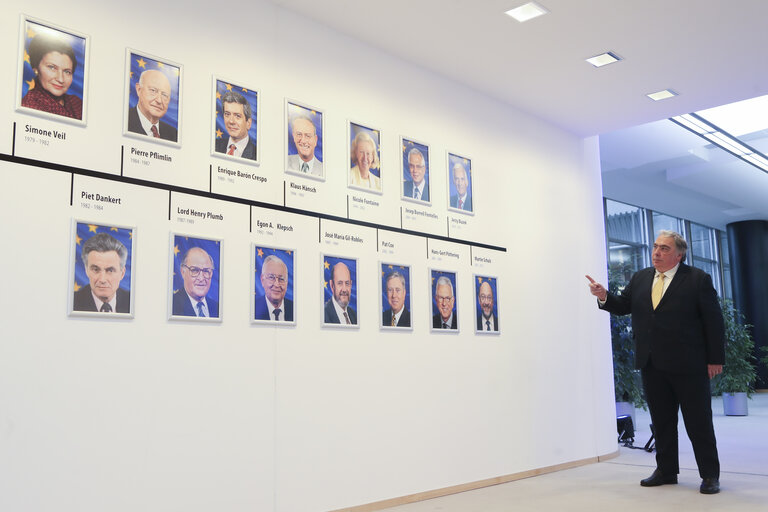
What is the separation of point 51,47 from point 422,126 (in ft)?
8.96

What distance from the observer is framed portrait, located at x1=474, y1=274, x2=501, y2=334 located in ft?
18.4

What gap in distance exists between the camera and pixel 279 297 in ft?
13.9

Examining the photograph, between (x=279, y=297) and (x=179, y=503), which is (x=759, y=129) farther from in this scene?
(x=179, y=503)

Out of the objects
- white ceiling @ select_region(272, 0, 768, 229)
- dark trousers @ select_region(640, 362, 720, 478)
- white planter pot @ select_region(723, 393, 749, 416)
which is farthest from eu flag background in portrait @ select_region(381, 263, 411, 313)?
white planter pot @ select_region(723, 393, 749, 416)

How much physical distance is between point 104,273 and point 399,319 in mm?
2109

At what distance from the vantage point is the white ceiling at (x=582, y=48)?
15.2ft

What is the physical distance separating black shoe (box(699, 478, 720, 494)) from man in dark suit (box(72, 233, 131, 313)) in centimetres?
389

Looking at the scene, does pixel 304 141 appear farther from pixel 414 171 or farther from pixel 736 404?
pixel 736 404

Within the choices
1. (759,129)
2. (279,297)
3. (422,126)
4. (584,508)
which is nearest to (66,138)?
(279,297)

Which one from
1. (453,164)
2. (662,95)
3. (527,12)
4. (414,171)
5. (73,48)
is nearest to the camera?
(73,48)

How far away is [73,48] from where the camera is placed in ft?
11.6

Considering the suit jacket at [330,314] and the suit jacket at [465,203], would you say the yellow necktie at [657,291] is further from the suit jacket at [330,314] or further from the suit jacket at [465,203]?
the suit jacket at [330,314]

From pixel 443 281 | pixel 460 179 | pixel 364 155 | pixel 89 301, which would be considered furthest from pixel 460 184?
pixel 89 301

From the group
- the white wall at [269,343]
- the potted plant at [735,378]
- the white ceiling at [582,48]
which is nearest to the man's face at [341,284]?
the white wall at [269,343]
